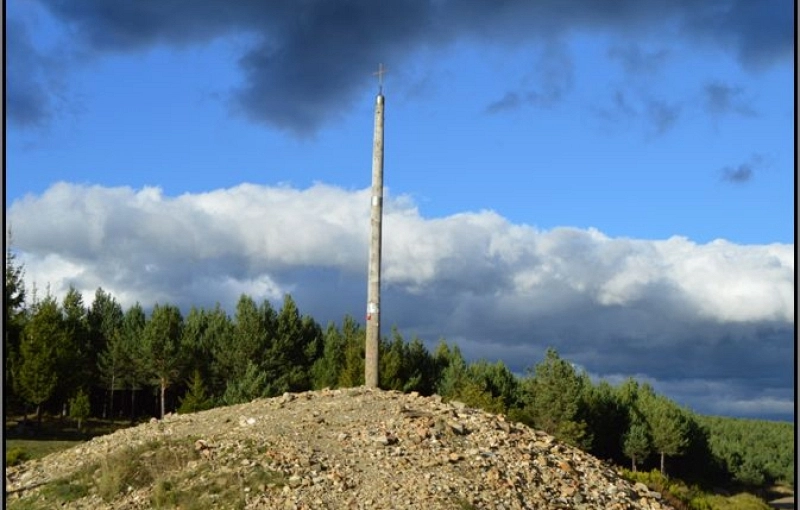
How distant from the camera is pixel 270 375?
4922 cm

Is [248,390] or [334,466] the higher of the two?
[334,466]

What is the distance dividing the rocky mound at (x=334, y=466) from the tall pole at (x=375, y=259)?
161cm

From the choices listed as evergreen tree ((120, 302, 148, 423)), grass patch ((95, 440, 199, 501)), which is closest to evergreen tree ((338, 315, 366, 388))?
evergreen tree ((120, 302, 148, 423))

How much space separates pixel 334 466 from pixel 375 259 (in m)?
6.68

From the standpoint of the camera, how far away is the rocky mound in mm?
13391

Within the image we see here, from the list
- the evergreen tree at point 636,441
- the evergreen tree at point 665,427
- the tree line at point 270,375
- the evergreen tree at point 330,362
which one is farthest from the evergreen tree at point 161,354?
the evergreen tree at point 665,427

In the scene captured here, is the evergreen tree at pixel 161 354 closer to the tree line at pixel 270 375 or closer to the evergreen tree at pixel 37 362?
the tree line at pixel 270 375

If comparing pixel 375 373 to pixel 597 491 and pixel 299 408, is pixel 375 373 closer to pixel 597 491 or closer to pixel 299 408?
pixel 299 408

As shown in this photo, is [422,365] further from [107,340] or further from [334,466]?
[334,466]

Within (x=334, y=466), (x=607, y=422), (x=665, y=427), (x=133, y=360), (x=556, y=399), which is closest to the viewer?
(x=334, y=466)

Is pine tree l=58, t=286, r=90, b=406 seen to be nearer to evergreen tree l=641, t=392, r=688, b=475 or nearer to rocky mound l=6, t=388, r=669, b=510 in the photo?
rocky mound l=6, t=388, r=669, b=510

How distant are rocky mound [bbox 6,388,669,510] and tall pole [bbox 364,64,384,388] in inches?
63.5

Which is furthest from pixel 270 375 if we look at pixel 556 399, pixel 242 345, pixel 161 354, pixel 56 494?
pixel 56 494

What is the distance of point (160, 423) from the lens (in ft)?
61.8
